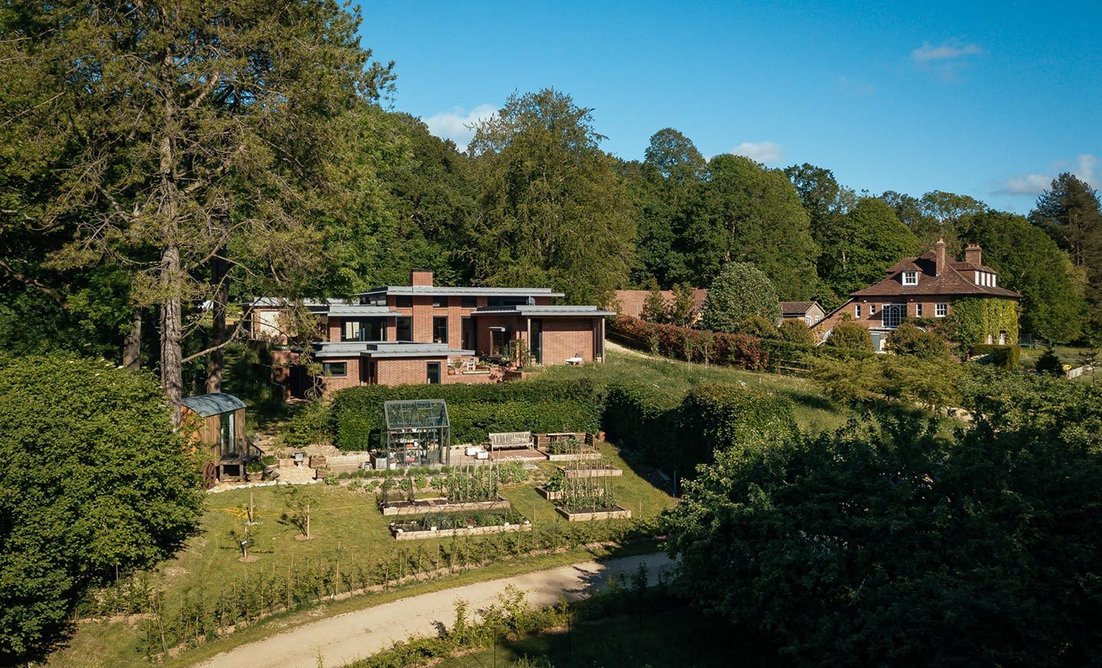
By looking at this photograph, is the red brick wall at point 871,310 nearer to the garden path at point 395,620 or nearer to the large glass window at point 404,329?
the large glass window at point 404,329

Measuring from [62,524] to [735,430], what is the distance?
1607 cm

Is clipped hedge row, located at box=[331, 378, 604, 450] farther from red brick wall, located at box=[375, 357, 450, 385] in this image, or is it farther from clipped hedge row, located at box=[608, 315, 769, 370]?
clipped hedge row, located at box=[608, 315, 769, 370]

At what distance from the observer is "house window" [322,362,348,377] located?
3112 cm

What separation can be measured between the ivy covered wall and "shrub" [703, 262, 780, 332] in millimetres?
10588

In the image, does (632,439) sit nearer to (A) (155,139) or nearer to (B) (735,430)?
(B) (735,430)

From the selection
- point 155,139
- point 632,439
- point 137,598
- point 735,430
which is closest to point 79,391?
point 137,598

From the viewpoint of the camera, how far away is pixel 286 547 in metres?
18.4

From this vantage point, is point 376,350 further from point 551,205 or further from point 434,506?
point 551,205

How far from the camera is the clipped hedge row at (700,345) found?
39688 millimetres

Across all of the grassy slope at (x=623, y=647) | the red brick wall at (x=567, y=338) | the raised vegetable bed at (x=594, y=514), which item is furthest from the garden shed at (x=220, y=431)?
the red brick wall at (x=567, y=338)

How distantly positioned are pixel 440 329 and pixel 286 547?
23484mm

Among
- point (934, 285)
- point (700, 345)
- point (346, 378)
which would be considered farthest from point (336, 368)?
point (934, 285)

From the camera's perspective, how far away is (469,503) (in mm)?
21578

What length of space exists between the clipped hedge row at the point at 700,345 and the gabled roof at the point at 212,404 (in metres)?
24.4
